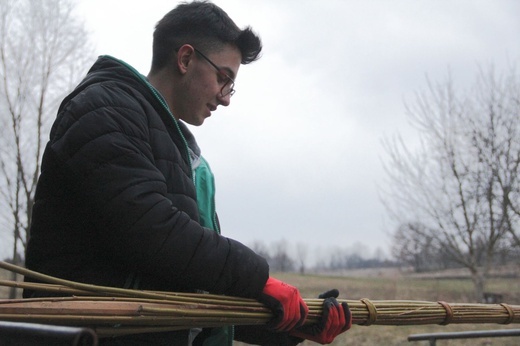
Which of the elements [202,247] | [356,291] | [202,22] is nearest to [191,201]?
[202,247]

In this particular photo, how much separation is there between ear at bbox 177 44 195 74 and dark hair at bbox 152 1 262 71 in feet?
0.11

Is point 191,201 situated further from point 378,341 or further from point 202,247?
point 378,341

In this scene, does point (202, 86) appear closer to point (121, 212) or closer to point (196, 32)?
point (196, 32)

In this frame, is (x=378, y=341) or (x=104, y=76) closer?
(x=104, y=76)

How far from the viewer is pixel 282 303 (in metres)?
1.45

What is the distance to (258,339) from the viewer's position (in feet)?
6.12

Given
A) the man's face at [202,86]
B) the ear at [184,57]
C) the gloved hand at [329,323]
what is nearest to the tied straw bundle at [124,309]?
the gloved hand at [329,323]

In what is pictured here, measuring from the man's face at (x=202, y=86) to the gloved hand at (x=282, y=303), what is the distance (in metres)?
0.59

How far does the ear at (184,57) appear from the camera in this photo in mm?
1704

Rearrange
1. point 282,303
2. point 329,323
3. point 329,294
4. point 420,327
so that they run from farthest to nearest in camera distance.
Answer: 1. point 420,327
2. point 329,294
3. point 329,323
4. point 282,303

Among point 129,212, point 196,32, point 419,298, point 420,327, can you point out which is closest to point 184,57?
point 196,32

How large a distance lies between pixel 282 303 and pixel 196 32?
89 cm

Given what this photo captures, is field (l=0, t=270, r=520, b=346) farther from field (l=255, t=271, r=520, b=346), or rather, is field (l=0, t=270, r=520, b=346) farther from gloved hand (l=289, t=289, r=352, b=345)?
gloved hand (l=289, t=289, r=352, b=345)

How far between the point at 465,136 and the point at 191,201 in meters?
10.5
